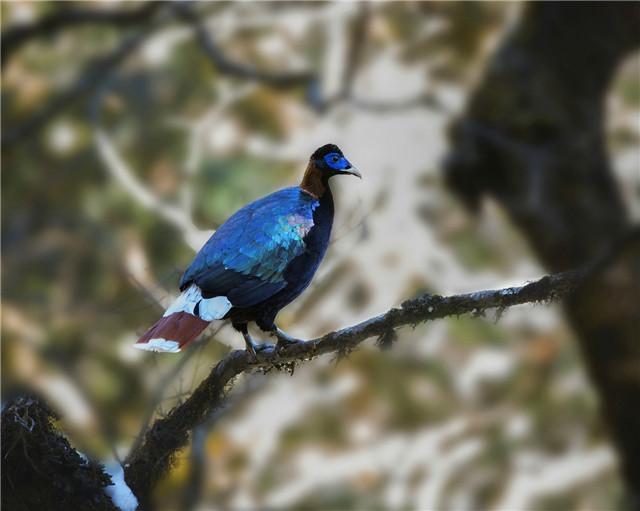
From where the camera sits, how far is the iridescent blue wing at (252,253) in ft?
8.32

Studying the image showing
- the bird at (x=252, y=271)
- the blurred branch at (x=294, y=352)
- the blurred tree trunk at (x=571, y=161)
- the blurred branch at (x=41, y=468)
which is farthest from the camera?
the blurred tree trunk at (x=571, y=161)

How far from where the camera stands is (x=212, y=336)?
116 inches

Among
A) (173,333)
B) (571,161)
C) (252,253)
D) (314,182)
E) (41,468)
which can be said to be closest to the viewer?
(41,468)

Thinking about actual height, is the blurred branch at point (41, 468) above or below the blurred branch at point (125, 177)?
below

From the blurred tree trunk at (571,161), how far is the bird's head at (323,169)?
6.04 feet

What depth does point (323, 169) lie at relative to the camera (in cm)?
302

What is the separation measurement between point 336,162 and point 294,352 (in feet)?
2.48

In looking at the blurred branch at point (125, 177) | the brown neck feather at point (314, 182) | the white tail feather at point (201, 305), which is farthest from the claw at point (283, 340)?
the blurred branch at point (125, 177)

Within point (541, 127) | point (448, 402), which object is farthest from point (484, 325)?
point (541, 127)

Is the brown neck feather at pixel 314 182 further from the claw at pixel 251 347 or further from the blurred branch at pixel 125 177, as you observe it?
the blurred branch at pixel 125 177

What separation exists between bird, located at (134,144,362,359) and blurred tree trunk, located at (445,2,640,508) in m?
2.08

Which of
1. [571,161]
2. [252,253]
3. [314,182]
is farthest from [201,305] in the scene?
[571,161]

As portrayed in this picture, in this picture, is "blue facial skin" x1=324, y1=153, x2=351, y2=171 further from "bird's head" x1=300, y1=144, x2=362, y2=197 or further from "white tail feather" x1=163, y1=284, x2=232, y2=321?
"white tail feather" x1=163, y1=284, x2=232, y2=321

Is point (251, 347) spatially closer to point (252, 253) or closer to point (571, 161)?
point (252, 253)
